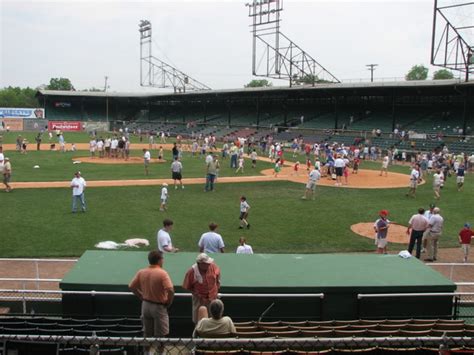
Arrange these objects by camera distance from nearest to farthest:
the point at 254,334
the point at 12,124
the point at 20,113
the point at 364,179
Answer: the point at 254,334 < the point at 364,179 < the point at 12,124 < the point at 20,113

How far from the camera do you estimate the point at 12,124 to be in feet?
232

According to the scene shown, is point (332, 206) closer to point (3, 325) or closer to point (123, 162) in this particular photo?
point (3, 325)

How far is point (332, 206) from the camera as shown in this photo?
820 inches

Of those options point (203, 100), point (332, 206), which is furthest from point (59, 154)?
point (203, 100)

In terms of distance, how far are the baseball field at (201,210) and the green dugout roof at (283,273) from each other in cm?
513

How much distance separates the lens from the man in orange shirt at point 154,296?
19.9 ft

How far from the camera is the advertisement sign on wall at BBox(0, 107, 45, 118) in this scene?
240 feet

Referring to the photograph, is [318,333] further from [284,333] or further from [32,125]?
[32,125]

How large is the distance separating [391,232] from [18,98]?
119 metres

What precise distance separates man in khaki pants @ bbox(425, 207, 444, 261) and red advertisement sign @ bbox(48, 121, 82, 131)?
219 ft

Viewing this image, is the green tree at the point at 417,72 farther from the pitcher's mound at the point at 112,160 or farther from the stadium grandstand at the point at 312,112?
the pitcher's mound at the point at 112,160

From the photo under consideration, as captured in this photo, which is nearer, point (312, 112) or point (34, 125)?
point (312, 112)

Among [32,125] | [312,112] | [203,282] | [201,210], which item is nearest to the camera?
[203,282]

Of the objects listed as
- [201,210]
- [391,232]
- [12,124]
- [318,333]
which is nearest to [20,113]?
[12,124]
